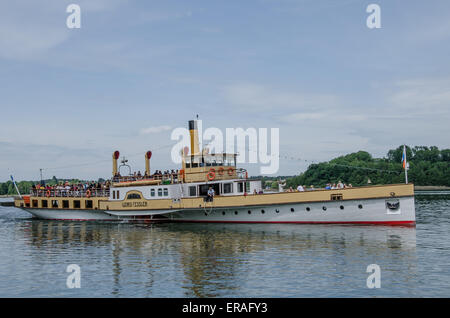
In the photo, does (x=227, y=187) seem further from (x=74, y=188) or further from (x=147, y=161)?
(x=74, y=188)

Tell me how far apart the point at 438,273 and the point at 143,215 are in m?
28.0

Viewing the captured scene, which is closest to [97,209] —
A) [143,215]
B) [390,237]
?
[143,215]

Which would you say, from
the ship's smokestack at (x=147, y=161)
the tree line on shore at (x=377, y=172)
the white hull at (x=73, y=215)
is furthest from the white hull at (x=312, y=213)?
the tree line on shore at (x=377, y=172)

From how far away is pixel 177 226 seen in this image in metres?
37.4

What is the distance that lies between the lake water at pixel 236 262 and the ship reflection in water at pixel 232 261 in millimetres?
39

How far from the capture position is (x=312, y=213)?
109 feet

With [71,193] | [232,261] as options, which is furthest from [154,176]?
[232,261]

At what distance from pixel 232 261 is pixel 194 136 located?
21252 millimetres

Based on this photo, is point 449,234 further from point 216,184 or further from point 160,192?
point 160,192

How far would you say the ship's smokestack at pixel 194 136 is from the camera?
4035 centimetres

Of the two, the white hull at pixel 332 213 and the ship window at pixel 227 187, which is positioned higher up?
the ship window at pixel 227 187

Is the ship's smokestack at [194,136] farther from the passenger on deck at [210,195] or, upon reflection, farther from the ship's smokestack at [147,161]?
the ship's smokestack at [147,161]

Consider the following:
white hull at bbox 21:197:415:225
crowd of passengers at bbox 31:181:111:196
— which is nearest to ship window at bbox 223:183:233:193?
white hull at bbox 21:197:415:225

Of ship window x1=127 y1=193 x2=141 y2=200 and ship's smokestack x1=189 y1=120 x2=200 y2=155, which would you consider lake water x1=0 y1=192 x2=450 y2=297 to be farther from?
ship's smokestack x1=189 y1=120 x2=200 y2=155
